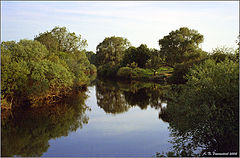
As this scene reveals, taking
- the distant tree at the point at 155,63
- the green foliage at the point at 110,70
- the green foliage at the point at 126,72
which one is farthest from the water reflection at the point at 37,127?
the green foliage at the point at 110,70

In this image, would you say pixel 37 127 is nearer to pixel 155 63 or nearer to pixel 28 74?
pixel 28 74

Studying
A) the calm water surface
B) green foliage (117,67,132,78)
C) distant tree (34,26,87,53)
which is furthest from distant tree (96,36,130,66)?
the calm water surface

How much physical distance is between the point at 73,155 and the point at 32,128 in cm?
591

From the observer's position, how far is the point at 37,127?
1711cm

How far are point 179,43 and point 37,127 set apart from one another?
5101 centimetres

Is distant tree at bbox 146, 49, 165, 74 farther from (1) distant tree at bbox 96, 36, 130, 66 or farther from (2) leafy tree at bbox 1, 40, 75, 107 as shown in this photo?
(2) leafy tree at bbox 1, 40, 75, 107

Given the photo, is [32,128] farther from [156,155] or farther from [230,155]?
[230,155]

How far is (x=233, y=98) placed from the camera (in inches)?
412

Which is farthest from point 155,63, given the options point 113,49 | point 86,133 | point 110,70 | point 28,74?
point 86,133

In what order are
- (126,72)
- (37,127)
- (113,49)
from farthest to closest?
(113,49), (126,72), (37,127)

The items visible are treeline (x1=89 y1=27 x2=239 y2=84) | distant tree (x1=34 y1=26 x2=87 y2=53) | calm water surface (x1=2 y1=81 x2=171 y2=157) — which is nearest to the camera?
calm water surface (x1=2 y1=81 x2=171 y2=157)

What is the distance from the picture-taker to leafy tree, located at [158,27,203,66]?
59.9 m

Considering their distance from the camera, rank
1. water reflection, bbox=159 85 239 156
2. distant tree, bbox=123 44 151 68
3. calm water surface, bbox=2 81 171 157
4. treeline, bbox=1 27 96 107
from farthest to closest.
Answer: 1. distant tree, bbox=123 44 151 68
2. treeline, bbox=1 27 96 107
3. calm water surface, bbox=2 81 171 157
4. water reflection, bbox=159 85 239 156

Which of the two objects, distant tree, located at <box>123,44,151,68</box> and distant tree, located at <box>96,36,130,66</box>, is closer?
distant tree, located at <box>123,44,151,68</box>
